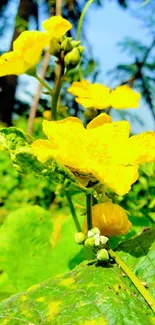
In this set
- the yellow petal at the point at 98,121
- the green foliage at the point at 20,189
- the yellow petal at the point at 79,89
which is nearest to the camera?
the yellow petal at the point at 98,121

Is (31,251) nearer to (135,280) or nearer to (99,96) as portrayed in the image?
(99,96)

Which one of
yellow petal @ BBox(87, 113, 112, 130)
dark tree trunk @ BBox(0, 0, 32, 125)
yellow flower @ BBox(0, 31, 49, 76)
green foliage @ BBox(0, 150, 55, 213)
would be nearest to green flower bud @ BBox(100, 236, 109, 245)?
yellow petal @ BBox(87, 113, 112, 130)

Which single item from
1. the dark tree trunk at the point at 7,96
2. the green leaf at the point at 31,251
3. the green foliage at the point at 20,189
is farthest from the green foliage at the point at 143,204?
the dark tree trunk at the point at 7,96

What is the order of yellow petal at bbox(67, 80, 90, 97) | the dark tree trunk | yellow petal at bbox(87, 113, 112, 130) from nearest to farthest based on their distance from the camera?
1. yellow petal at bbox(87, 113, 112, 130)
2. yellow petal at bbox(67, 80, 90, 97)
3. the dark tree trunk

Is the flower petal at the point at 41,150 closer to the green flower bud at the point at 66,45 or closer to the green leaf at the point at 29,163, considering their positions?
the green leaf at the point at 29,163

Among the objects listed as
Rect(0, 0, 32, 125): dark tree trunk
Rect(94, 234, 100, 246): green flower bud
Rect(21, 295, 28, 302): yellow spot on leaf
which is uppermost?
Rect(94, 234, 100, 246): green flower bud

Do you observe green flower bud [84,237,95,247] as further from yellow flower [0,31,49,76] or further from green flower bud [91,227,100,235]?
yellow flower [0,31,49,76]

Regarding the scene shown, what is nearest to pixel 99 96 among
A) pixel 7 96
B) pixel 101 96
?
pixel 101 96

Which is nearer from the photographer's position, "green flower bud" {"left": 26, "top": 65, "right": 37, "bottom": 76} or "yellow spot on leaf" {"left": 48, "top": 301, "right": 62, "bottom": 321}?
"yellow spot on leaf" {"left": 48, "top": 301, "right": 62, "bottom": 321}

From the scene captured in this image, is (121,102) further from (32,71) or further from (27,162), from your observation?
(27,162)
